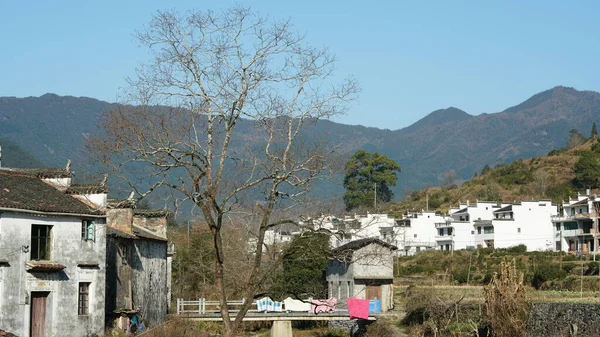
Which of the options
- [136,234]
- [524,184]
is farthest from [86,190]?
[524,184]

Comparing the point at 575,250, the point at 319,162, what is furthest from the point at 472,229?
the point at 319,162

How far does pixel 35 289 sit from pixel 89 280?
2638 millimetres

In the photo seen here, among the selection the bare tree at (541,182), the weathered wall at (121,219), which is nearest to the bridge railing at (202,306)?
the weathered wall at (121,219)

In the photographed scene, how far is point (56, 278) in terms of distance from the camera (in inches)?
1464

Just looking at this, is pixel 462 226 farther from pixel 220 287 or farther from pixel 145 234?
pixel 220 287

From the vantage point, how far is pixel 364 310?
176 feet

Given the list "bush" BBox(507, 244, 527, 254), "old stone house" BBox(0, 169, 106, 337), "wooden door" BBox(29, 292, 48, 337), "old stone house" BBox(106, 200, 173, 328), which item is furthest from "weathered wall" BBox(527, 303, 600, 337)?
"bush" BBox(507, 244, 527, 254)

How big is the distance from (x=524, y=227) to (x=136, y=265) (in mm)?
71349

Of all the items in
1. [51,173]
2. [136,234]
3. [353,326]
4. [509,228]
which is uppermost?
[509,228]

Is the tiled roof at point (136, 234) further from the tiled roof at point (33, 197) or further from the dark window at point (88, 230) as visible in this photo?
the tiled roof at point (33, 197)

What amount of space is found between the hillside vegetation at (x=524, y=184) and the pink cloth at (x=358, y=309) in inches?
3015

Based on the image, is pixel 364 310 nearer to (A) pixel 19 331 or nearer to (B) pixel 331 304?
(B) pixel 331 304

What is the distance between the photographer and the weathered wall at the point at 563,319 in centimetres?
3450

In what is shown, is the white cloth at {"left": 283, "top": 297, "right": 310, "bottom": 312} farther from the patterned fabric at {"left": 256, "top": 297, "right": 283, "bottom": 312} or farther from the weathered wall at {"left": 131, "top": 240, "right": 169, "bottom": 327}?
the weathered wall at {"left": 131, "top": 240, "right": 169, "bottom": 327}
